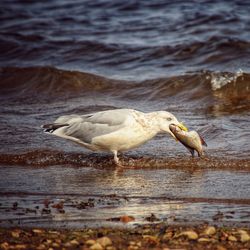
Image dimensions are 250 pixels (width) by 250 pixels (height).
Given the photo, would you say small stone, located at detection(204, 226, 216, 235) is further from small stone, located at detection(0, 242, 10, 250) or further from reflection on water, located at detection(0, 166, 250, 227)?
small stone, located at detection(0, 242, 10, 250)

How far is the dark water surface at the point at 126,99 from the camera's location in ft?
20.4

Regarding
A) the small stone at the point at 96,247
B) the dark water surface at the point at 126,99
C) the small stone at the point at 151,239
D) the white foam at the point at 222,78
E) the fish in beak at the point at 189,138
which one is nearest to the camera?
the small stone at the point at 96,247

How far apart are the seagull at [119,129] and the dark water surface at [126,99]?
244 millimetres

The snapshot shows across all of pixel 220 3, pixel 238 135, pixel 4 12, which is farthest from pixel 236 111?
pixel 4 12

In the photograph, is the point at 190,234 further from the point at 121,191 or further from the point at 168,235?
the point at 121,191

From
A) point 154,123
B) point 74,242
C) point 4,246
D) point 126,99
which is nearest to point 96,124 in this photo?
point 154,123

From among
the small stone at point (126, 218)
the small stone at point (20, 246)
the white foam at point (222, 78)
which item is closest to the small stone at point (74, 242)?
the small stone at point (20, 246)

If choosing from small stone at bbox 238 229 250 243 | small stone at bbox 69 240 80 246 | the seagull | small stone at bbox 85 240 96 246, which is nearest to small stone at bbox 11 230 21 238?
small stone at bbox 69 240 80 246

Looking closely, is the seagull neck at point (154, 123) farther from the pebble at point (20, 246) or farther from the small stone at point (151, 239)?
the pebble at point (20, 246)

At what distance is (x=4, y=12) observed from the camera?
19.4 m

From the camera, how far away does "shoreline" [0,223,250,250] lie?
484 cm

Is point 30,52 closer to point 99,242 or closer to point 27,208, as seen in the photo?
point 27,208

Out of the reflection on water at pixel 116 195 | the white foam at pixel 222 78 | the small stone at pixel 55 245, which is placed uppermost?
the white foam at pixel 222 78

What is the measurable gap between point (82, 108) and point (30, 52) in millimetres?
4771
